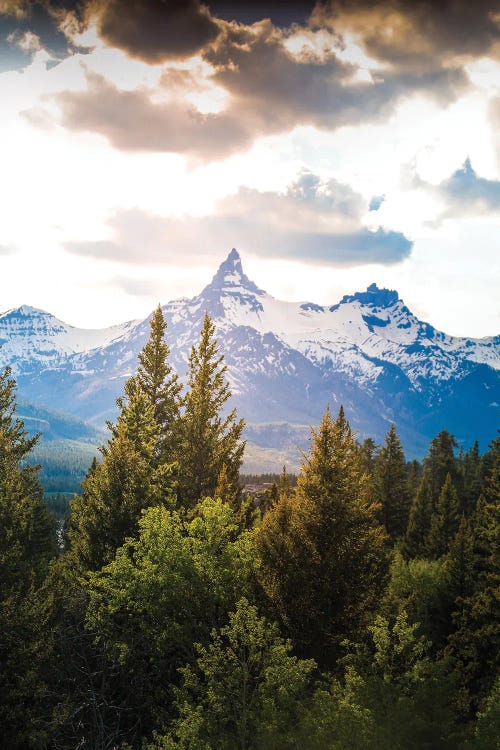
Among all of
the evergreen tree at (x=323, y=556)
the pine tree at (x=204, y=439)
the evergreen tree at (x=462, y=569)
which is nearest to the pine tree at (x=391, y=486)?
the evergreen tree at (x=462, y=569)

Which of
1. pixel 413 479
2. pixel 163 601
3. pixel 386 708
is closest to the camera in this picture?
pixel 386 708

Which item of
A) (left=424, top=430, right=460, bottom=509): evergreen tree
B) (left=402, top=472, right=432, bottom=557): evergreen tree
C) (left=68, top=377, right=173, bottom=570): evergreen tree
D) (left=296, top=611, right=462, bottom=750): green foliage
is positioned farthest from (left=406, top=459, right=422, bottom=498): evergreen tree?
(left=296, top=611, right=462, bottom=750): green foliage

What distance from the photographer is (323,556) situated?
19.5m

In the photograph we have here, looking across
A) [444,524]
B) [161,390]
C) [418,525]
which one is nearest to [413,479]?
[418,525]

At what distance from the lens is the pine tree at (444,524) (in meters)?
48.1

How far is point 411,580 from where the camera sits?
43.3 m

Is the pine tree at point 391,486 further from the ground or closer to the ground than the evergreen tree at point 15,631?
further from the ground

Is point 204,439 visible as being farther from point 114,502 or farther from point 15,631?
point 15,631

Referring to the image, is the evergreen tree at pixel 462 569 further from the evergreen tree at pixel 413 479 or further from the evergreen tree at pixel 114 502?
the evergreen tree at pixel 114 502

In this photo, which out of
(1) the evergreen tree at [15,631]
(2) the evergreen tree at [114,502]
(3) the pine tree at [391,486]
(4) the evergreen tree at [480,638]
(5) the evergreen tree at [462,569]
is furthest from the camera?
(3) the pine tree at [391,486]

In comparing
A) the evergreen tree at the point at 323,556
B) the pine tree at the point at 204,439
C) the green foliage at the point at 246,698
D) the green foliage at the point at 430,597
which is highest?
the pine tree at the point at 204,439

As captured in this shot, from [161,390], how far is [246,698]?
828 inches

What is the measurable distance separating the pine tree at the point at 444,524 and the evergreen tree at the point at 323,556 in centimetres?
3081

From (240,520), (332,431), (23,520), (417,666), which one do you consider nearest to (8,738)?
(23,520)
